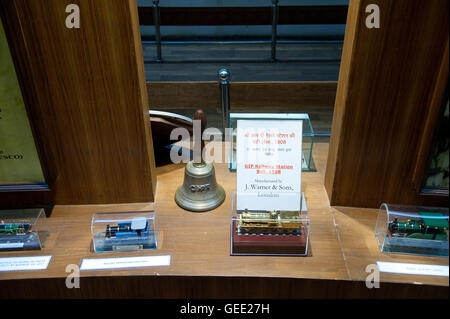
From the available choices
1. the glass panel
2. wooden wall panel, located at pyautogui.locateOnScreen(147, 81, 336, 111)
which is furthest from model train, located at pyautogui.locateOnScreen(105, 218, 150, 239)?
wooden wall panel, located at pyautogui.locateOnScreen(147, 81, 336, 111)

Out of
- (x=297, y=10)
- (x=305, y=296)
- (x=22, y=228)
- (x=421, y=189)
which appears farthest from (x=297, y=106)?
(x=297, y=10)

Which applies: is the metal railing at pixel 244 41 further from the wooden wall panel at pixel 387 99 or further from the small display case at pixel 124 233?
the small display case at pixel 124 233

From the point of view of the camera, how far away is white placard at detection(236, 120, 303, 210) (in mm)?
1091

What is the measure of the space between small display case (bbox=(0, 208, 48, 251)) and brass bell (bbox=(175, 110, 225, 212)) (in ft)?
1.29

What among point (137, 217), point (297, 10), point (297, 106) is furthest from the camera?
point (297, 10)

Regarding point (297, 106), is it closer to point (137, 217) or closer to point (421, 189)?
point (421, 189)

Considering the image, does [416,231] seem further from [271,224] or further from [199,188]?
[199,188]

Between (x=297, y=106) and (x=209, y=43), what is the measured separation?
7.87ft

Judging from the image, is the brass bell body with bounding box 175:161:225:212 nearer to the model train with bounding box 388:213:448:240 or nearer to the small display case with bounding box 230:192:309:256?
the small display case with bounding box 230:192:309:256

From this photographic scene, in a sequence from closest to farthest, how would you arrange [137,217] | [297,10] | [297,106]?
[137,217]
[297,106]
[297,10]

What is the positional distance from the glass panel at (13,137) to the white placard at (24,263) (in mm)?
211

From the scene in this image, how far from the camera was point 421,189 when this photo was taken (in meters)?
1.14

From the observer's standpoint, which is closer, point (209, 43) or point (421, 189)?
point (421, 189)

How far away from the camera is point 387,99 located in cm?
105
